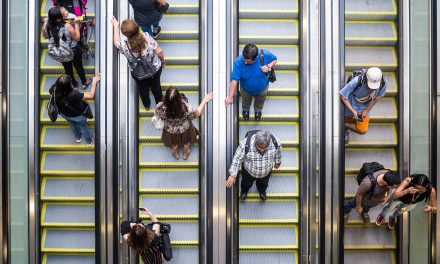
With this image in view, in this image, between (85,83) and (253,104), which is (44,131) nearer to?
(85,83)

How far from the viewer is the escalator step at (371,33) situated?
7.07 m

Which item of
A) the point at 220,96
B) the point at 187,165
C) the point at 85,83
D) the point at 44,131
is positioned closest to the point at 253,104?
the point at 220,96

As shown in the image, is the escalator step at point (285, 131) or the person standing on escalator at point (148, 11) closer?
the person standing on escalator at point (148, 11)

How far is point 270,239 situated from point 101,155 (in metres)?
2.95

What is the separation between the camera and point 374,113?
23.3 ft

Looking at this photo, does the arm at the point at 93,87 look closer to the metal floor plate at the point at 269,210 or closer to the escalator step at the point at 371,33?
the metal floor plate at the point at 269,210

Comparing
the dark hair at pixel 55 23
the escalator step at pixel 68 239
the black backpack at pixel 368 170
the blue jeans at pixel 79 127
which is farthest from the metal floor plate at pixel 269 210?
the dark hair at pixel 55 23

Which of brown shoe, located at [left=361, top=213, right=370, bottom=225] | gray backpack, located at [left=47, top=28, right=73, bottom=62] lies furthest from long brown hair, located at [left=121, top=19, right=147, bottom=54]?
brown shoe, located at [left=361, top=213, right=370, bottom=225]

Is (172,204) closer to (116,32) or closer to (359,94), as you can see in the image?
(116,32)

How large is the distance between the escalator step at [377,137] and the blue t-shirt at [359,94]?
2.33ft

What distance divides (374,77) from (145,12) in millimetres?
3150

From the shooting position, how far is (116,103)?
270 inches

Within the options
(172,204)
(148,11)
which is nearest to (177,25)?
(148,11)

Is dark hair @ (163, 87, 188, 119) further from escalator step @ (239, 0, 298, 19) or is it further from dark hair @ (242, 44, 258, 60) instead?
escalator step @ (239, 0, 298, 19)
